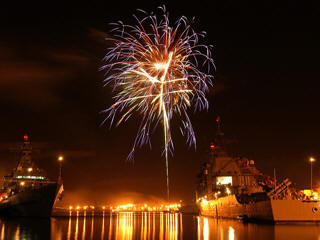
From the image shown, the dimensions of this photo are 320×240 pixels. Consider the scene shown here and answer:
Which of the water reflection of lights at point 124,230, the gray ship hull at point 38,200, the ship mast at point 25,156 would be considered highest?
the ship mast at point 25,156

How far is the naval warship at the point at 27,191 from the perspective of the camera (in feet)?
170

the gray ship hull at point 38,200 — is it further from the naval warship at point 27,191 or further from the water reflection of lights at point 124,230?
the water reflection of lights at point 124,230

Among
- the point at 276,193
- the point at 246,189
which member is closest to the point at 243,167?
the point at 246,189

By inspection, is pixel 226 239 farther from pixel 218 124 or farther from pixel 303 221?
pixel 218 124

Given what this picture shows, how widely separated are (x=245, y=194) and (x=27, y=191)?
31956 mm

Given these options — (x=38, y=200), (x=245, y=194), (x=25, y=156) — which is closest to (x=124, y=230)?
(x=245, y=194)

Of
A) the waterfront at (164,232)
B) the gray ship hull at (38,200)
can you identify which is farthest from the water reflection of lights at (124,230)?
the gray ship hull at (38,200)

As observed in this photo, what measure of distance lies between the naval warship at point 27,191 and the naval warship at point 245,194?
26.1 m

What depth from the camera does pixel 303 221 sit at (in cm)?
3606

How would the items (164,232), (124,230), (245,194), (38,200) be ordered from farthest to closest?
(38,200), (245,194), (124,230), (164,232)

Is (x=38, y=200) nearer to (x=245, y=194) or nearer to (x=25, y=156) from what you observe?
(x=25, y=156)

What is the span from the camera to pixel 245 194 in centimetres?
4819

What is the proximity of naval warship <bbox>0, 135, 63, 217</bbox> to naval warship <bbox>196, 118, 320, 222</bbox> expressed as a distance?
85.6 ft

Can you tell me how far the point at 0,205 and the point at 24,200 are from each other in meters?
8.87
